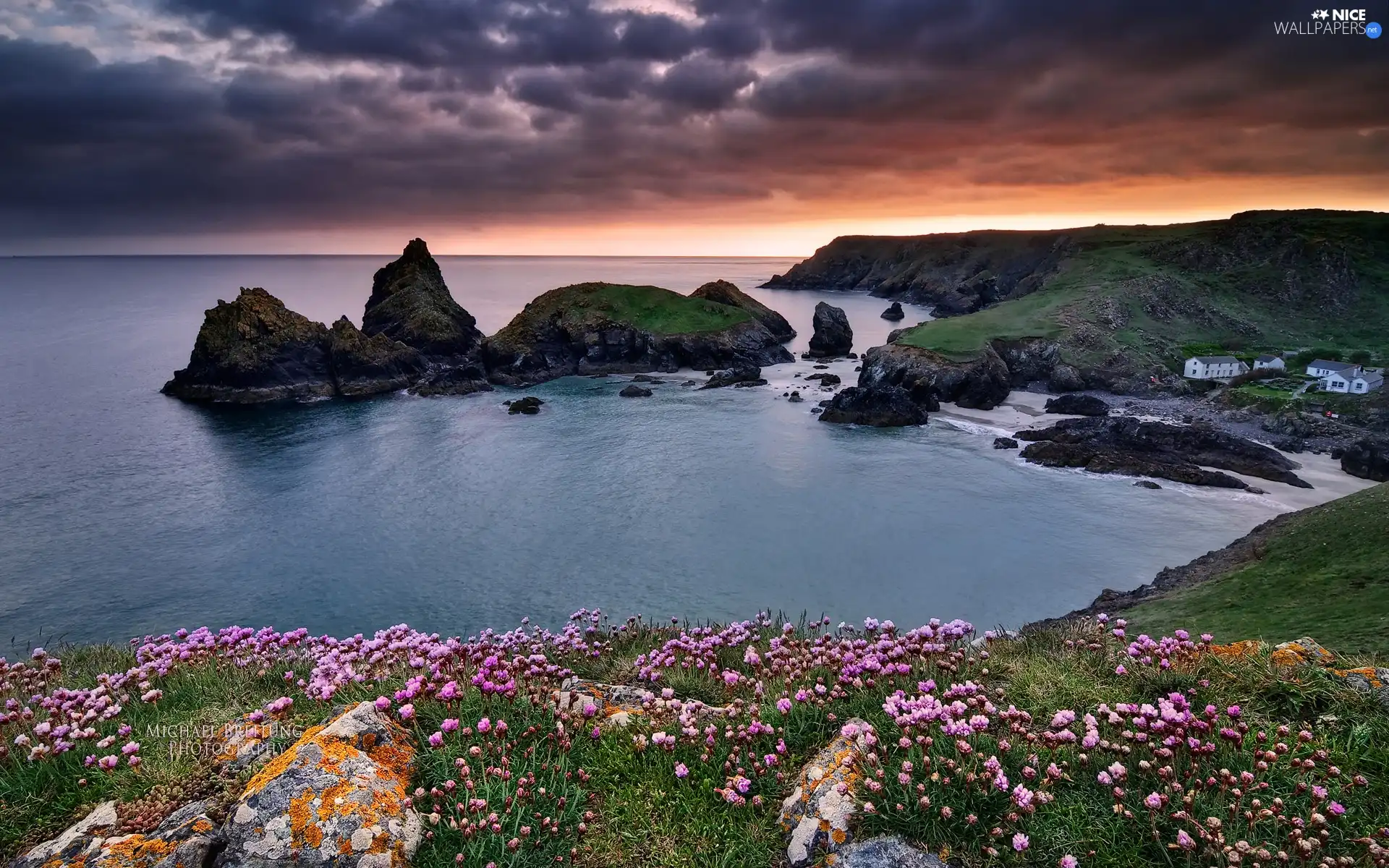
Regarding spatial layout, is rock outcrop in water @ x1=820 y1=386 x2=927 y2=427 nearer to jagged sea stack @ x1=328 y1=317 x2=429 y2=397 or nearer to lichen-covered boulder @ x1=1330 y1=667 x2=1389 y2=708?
jagged sea stack @ x1=328 y1=317 x2=429 y2=397

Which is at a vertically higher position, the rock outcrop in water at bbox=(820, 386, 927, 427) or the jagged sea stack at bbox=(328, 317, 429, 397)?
the jagged sea stack at bbox=(328, 317, 429, 397)

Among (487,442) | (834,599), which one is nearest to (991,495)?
(834,599)

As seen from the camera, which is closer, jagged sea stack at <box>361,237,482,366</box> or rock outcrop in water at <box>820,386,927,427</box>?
rock outcrop in water at <box>820,386,927,427</box>

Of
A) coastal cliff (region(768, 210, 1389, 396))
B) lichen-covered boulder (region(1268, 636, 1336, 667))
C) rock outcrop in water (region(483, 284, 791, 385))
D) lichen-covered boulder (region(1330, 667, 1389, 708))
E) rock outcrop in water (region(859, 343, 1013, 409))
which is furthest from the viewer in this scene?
rock outcrop in water (region(483, 284, 791, 385))

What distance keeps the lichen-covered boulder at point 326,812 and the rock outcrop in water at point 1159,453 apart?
50.9m

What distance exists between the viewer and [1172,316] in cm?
9619

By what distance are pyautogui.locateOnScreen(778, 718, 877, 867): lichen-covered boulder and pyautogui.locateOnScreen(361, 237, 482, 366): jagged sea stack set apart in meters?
87.7

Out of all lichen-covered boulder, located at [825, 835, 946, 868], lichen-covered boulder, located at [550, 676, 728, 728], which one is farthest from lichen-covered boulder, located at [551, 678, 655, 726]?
lichen-covered boulder, located at [825, 835, 946, 868]

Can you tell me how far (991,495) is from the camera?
43062mm

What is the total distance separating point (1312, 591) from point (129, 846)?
95.1ft

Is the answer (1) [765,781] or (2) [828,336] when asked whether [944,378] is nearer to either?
(2) [828,336]

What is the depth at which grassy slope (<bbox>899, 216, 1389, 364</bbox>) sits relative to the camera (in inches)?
3206

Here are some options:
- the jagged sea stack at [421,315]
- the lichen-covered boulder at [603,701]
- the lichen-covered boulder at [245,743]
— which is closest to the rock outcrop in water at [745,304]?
the jagged sea stack at [421,315]

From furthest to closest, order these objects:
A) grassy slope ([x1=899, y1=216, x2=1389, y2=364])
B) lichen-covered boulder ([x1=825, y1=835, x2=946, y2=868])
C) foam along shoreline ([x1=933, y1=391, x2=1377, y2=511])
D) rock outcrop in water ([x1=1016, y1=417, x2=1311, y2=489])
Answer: grassy slope ([x1=899, y1=216, x2=1389, y2=364])
rock outcrop in water ([x1=1016, y1=417, x2=1311, y2=489])
foam along shoreline ([x1=933, y1=391, x2=1377, y2=511])
lichen-covered boulder ([x1=825, y1=835, x2=946, y2=868])
